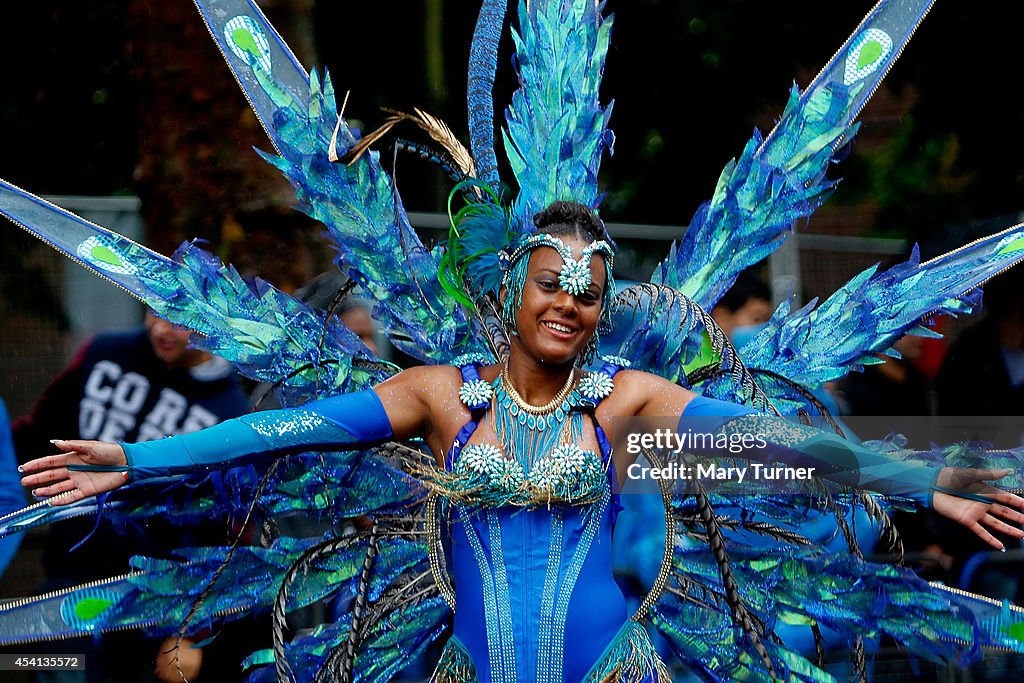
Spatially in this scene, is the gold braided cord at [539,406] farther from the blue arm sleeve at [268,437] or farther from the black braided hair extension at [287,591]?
the black braided hair extension at [287,591]

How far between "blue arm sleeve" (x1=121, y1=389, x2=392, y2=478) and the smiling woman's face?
1.25 feet

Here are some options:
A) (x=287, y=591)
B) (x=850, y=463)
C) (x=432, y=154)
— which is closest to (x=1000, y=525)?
(x=850, y=463)

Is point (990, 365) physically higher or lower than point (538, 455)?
higher

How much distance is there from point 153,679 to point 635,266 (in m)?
2.40

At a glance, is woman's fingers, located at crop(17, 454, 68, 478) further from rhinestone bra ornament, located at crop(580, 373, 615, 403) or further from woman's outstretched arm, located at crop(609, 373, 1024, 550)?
woman's outstretched arm, located at crop(609, 373, 1024, 550)

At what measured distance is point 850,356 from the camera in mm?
3408

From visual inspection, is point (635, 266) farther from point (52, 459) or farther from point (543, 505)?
point (52, 459)

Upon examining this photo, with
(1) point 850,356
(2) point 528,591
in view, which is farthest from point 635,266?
(2) point 528,591

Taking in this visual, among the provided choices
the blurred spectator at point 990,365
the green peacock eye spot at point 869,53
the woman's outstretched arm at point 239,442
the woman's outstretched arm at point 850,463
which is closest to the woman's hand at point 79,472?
the woman's outstretched arm at point 239,442

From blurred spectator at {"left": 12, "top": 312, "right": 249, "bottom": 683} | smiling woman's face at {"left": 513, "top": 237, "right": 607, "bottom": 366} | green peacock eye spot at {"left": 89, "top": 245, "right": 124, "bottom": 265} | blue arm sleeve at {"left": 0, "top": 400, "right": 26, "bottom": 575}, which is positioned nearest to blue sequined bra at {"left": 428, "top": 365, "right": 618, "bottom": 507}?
smiling woman's face at {"left": 513, "top": 237, "right": 607, "bottom": 366}

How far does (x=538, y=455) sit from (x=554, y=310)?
32 centimetres

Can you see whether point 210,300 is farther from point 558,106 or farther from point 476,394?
point 558,106

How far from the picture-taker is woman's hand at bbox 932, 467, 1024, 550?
2602 mm

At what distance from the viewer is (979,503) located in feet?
8.61
